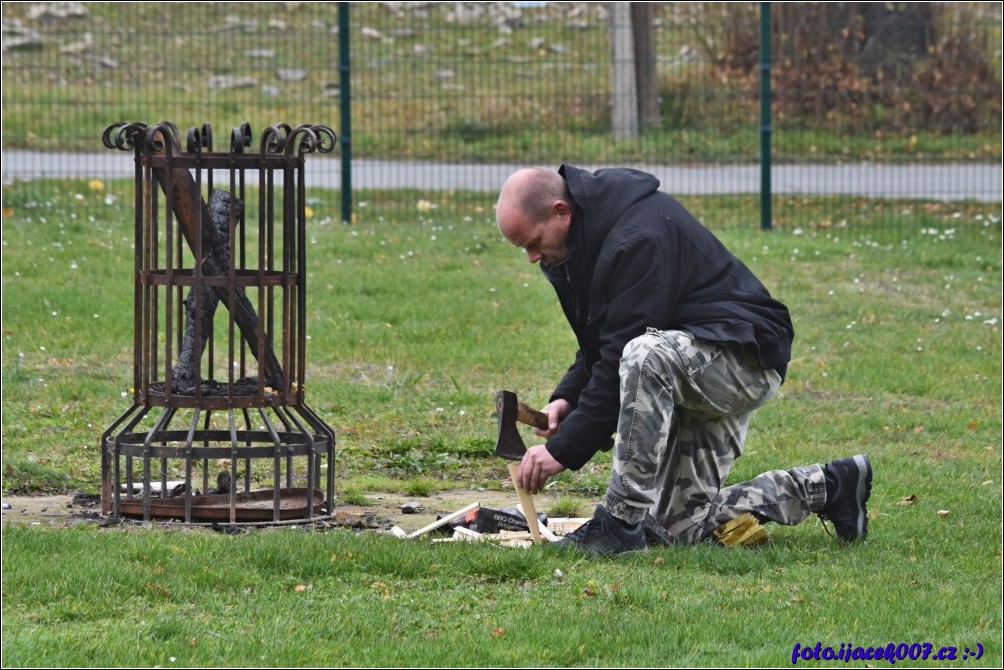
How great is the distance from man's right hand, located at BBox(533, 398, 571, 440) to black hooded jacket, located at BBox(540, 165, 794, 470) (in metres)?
0.20

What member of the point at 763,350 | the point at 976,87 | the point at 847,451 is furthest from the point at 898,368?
the point at 976,87

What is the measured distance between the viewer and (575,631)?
4.44m

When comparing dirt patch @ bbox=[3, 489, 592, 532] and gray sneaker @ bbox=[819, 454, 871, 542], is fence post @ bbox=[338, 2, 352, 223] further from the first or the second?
gray sneaker @ bbox=[819, 454, 871, 542]

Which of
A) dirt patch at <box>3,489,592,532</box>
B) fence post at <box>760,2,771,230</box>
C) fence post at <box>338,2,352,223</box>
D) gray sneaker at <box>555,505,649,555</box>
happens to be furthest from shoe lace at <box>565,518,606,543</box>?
fence post at <box>760,2,771,230</box>

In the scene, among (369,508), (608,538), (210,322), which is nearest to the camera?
(608,538)

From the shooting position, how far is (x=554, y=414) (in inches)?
227

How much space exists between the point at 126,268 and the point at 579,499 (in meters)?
5.86

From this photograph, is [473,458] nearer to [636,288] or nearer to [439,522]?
[439,522]

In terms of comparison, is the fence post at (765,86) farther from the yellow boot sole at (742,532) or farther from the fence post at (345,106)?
the yellow boot sole at (742,532)

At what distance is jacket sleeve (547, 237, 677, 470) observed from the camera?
5.29m

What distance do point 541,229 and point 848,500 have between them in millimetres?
1510

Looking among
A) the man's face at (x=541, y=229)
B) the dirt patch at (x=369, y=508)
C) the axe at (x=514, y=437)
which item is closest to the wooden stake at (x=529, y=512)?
the axe at (x=514, y=437)

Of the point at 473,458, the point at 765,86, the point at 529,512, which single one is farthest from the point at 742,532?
the point at 765,86

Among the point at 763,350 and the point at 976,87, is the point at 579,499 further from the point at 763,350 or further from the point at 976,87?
the point at 976,87
